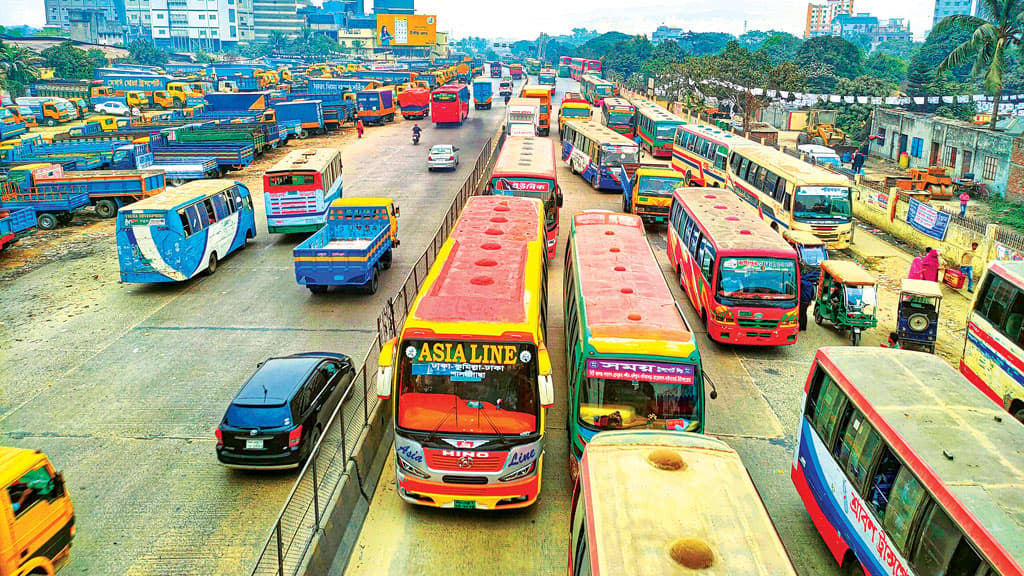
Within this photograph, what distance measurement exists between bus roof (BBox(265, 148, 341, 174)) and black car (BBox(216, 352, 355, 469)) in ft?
47.0

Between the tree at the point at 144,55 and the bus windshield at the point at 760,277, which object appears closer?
the bus windshield at the point at 760,277

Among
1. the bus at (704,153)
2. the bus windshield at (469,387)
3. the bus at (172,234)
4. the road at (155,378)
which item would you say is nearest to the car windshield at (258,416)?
the road at (155,378)

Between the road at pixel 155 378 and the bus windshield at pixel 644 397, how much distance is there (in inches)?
189

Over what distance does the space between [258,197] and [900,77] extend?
88888mm

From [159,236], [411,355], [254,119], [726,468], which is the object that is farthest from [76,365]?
[254,119]

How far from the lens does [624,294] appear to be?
12234 mm

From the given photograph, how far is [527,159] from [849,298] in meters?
13.5

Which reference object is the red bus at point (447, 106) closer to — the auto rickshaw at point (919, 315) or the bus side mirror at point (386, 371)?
the auto rickshaw at point (919, 315)

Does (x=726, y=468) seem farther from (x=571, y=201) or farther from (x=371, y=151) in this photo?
(x=371, y=151)

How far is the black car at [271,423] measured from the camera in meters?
10.9

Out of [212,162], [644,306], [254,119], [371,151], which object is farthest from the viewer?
[254,119]

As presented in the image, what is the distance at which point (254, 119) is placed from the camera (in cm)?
5472

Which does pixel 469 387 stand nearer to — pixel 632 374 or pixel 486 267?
pixel 632 374

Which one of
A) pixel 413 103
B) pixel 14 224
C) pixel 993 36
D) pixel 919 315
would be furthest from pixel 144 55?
pixel 919 315
